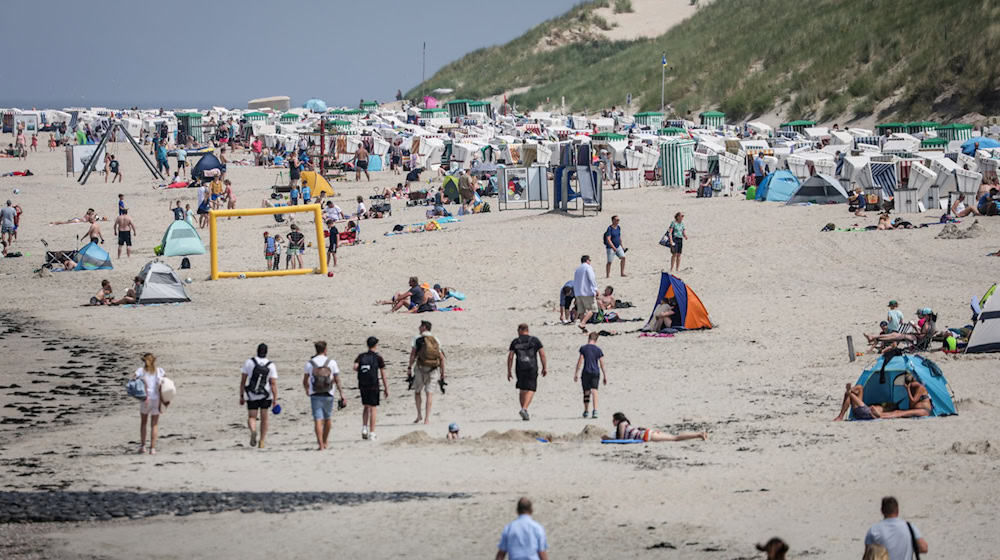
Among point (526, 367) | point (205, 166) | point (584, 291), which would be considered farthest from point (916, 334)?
point (205, 166)

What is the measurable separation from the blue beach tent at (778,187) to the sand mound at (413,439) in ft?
67.6

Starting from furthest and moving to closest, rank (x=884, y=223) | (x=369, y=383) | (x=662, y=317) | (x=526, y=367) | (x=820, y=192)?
(x=820, y=192), (x=884, y=223), (x=662, y=317), (x=526, y=367), (x=369, y=383)

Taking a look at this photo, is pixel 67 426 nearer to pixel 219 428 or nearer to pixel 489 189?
pixel 219 428

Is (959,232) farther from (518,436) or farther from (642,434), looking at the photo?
(518,436)

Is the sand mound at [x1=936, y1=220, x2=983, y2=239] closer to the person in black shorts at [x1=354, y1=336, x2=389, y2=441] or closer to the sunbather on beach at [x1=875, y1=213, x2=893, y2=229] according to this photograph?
the sunbather on beach at [x1=875, y1=213, x2=893, y2=229]

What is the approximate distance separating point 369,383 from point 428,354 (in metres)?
0.82

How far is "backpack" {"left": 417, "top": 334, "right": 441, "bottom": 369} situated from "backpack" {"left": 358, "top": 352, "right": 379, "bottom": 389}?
2.00ft

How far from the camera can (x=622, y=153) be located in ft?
139

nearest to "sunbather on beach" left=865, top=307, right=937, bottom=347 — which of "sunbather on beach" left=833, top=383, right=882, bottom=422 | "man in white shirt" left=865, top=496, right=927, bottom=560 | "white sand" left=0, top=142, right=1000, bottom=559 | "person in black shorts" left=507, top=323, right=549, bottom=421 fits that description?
"white sand" left=0, top=142, right=1000, bottom=559

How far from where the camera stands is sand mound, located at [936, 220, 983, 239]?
78.8 ft

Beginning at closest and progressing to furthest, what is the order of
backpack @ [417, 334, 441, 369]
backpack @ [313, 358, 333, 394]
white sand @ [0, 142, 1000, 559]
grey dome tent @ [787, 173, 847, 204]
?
1. white sand @ [0, 142, 1000, 559]
2. backpack @ [313, 358, 333, 394]
3. backpack @ [417, 334, 441, 369]
4. grey dome tent @ [787, 173, 847, 204]

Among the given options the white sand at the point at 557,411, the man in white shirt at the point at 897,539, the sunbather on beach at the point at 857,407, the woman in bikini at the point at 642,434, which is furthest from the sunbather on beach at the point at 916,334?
the man in white shirt at the point at 897,539

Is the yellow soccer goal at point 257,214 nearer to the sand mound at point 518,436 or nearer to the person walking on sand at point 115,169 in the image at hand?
the sand mound at point 518,436

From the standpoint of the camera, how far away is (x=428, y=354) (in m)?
13.0
